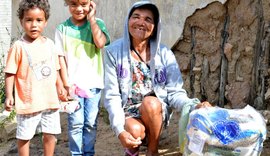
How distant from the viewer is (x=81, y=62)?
3.44m

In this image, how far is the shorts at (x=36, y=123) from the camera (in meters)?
3.30

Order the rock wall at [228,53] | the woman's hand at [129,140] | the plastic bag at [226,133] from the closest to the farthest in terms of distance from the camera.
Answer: the plastic bag at [226,133] → the woman's hand at [129,140] → the rock wall at [228,53]

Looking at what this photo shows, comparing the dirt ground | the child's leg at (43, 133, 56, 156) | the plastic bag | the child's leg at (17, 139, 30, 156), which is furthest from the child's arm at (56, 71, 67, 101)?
the plastic bag

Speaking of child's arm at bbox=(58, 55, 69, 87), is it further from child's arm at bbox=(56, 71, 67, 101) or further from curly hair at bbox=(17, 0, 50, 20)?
curly hair at bbox=(17, 0, 50, 20)

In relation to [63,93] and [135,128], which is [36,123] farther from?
[135,128]

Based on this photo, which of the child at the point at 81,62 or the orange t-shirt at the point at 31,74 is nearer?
the orange t-shirt at the point at 31,74

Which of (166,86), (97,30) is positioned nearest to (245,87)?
(166,86)

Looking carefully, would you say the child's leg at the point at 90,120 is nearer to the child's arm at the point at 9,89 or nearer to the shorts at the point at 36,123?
the shorts at the point at 36,123

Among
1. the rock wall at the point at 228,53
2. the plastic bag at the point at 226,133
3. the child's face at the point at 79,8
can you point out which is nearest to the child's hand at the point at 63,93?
the child's face at the point at 79,8

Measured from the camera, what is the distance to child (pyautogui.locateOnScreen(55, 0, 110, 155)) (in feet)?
11.2

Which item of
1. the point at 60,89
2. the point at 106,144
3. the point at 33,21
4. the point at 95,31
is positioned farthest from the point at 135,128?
the point at 106,144

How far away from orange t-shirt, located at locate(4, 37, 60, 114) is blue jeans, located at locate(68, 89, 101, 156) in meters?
0.22

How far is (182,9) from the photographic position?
424 cm

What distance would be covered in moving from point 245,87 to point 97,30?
4.33 ft
